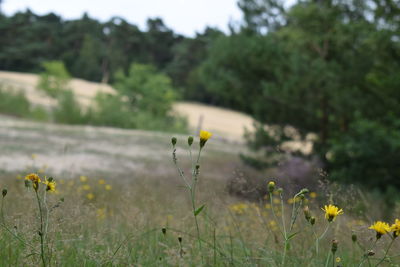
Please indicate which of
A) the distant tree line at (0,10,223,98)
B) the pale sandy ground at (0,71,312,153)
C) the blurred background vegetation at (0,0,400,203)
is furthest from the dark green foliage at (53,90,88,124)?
the distant tree line at (0,10,223,98)

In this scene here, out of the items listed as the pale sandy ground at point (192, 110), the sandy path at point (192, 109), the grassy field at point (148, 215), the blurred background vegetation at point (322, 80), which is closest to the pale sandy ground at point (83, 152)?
the grassy field at point (148, 215)

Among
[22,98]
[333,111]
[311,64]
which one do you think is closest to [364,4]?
[311,64]

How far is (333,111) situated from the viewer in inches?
383

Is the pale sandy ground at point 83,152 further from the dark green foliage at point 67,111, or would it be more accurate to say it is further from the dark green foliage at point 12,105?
the dark green foliage at point 12,105

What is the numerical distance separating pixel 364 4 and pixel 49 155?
24.8 feet

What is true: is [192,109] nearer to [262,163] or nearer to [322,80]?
[262,163]

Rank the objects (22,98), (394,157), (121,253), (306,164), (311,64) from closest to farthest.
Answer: (121,253) < (394,157) < (311,64) < (306,164) < (22,98)

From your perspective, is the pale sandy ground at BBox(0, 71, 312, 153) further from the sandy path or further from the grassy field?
the grassy field

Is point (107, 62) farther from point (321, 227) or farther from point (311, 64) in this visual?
point (321, 227)

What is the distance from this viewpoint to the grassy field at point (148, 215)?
1.75 meters

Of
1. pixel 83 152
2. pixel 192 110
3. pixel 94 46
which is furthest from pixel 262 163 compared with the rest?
pixel 94 46

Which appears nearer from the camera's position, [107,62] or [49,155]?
[49,155]

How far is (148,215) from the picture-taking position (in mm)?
2746

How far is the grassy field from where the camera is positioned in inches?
69.1
